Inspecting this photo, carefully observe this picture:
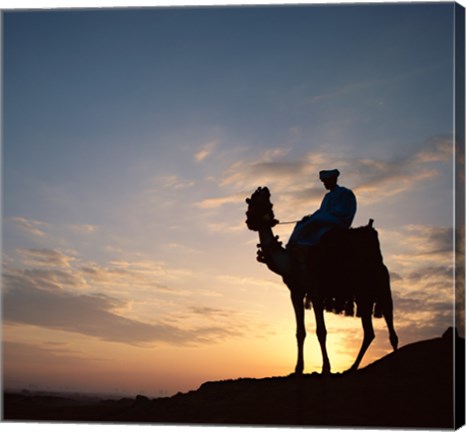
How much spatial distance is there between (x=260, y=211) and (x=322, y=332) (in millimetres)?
1207

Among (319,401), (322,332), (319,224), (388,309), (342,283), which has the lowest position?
(319,401)

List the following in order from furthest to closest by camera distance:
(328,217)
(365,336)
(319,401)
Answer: (365,336), (328,217), (319,401)

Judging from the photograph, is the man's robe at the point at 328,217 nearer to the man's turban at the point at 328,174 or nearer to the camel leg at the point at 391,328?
the man's turban at the point at 328,174

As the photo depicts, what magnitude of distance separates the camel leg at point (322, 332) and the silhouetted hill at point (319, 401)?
0.11 metres

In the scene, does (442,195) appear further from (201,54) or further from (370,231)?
(201,54)

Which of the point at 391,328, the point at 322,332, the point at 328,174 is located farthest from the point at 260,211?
the point at 391,328

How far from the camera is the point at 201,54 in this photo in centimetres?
1131

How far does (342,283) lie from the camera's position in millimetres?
10914

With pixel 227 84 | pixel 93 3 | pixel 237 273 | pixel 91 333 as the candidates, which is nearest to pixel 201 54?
pixel 227 84

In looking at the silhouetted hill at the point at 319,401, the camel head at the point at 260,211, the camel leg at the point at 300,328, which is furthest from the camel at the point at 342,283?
the camel head at the point at 260,211

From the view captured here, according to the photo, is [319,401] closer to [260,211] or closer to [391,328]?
[391,328]

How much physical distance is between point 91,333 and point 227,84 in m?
2.57

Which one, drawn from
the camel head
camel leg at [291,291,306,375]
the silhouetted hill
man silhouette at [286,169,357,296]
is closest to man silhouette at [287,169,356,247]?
man silhouette at [286,169,357,296]

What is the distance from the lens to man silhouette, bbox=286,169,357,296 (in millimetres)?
10828
